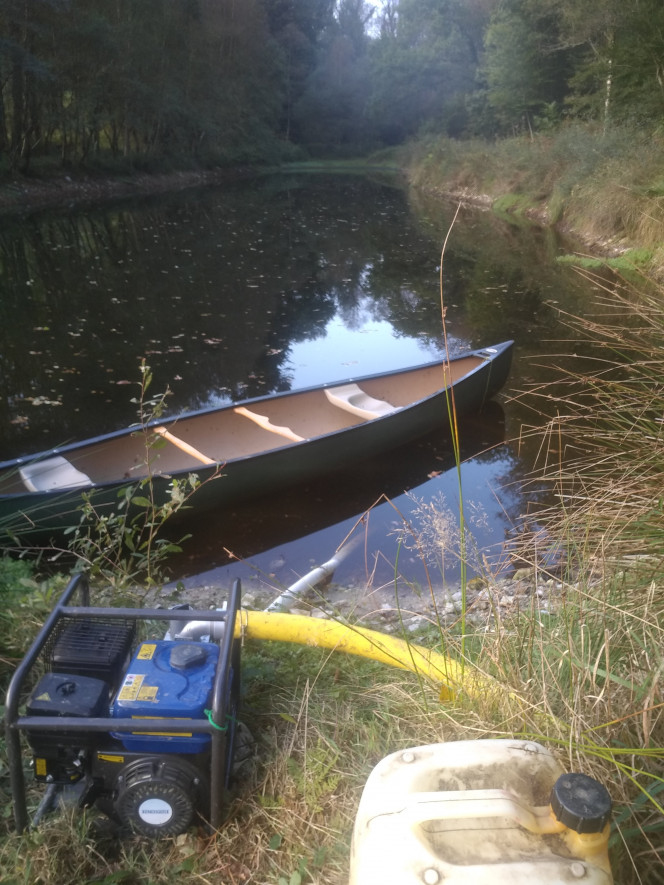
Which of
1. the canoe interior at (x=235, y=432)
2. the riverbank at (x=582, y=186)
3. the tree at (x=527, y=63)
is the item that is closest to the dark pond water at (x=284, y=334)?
the canoe interior at (x=235, y=432)

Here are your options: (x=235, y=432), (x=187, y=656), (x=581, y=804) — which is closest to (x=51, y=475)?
(x=235, y=432)

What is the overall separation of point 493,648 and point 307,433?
4.87 metres

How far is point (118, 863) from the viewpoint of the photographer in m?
2.02

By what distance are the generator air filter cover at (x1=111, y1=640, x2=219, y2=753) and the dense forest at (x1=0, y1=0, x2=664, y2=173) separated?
2051cm

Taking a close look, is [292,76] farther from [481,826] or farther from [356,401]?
[481,826]

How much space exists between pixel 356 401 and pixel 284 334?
399cm

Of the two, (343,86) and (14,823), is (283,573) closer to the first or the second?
(14,823)

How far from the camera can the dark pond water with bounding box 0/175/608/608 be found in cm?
569

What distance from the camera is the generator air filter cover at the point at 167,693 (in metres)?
1.99

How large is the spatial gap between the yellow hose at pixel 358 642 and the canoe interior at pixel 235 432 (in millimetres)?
2148

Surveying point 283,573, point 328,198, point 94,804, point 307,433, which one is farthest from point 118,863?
point 328,198

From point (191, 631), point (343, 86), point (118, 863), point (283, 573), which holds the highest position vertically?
point (343, 86)

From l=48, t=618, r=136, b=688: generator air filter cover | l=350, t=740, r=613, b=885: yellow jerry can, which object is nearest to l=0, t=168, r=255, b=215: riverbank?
l=48, t=618, r=136, b=688: generator air filter cover

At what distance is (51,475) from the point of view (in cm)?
514
